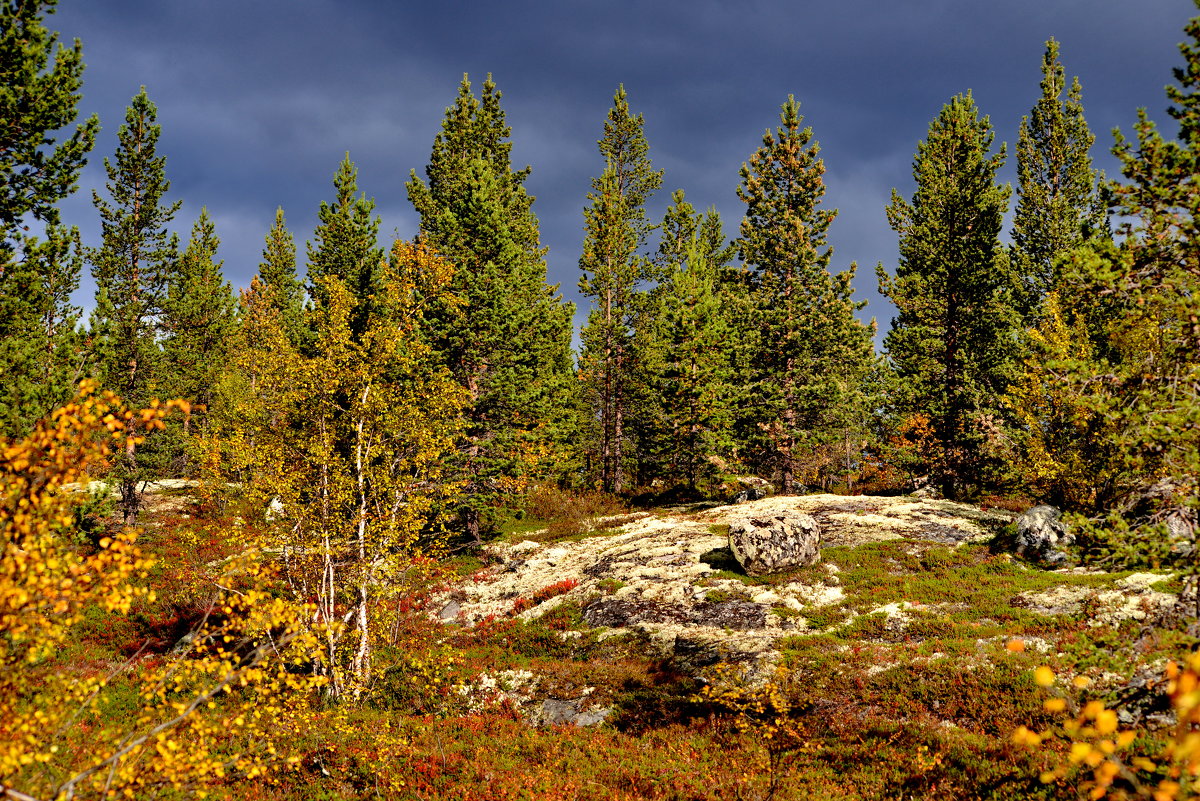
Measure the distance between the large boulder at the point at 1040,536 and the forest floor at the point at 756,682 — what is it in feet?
3.03

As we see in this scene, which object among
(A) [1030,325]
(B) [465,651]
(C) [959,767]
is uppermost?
(A) [1030,325]

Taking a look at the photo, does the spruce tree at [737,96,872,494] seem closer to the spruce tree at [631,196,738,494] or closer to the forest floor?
the spruce tree at [631,196,738,494]

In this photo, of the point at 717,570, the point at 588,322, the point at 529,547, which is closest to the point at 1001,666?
the point at 717,570

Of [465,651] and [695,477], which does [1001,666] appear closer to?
[465,651]

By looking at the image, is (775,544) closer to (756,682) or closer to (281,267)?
(756,682)

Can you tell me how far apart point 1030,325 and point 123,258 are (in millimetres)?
54799

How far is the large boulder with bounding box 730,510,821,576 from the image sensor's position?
67.7 ft

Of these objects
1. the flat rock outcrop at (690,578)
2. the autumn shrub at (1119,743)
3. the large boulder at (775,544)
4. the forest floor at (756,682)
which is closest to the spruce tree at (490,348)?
the flat rock outcrop at (690,578)

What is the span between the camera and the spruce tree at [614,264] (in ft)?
143

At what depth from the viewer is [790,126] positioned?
3919 cm

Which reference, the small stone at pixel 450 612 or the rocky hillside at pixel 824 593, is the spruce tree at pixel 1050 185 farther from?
the small stone at pixel 450 612

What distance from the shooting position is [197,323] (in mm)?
47219

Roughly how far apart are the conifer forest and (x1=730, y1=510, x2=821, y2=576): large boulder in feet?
0.52

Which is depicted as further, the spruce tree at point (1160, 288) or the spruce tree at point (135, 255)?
the spruce tree at point (135, 255)
